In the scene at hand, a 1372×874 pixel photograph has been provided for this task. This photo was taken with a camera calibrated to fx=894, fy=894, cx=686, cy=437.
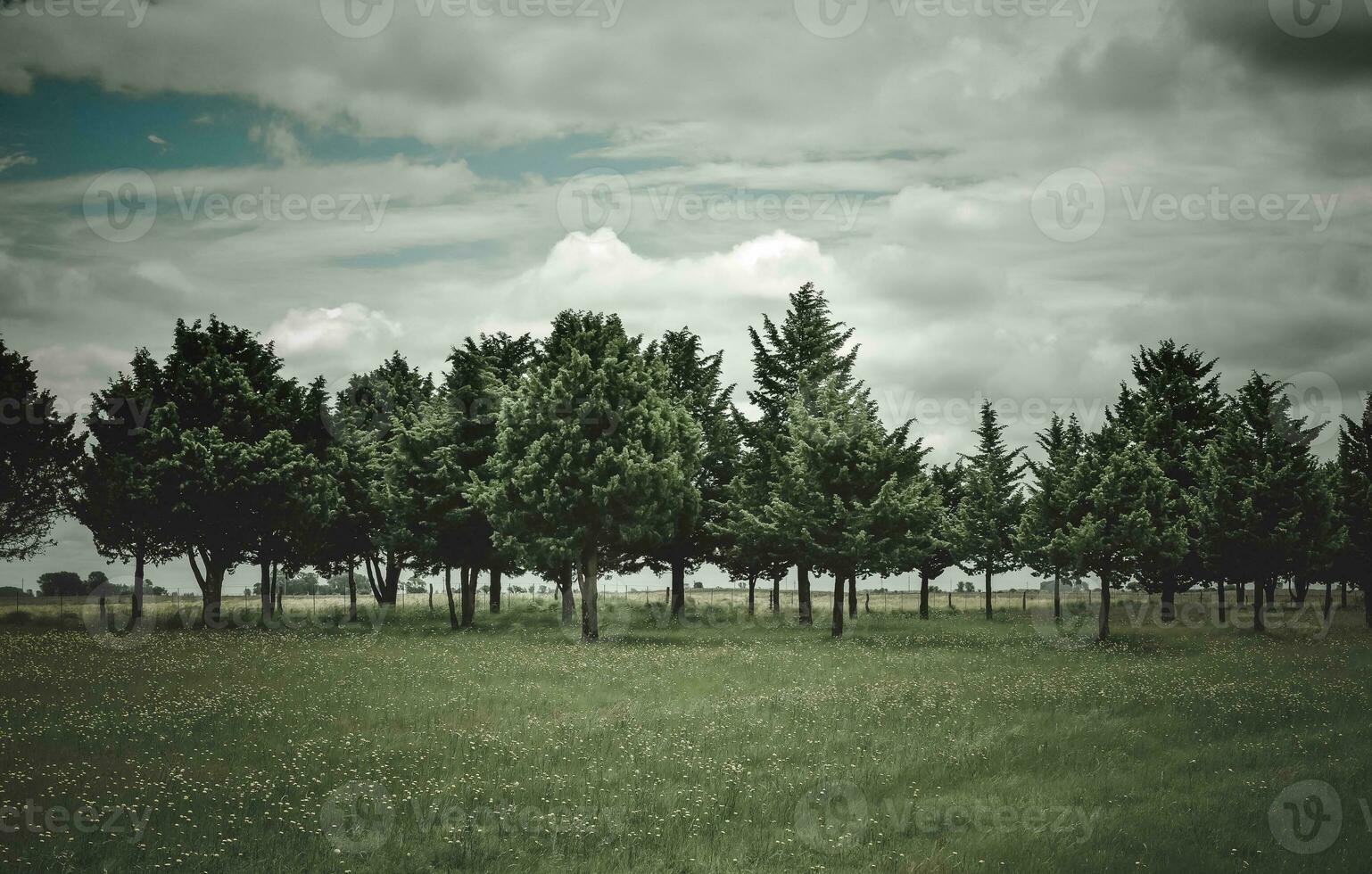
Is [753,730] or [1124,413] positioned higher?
[1124,413]

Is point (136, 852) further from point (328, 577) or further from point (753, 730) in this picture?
point (328, 577)

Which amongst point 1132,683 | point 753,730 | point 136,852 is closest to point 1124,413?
point 1132,683

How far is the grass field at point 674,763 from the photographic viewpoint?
1343 cm

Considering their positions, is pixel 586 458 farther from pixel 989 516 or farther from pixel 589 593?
pixel 989 516

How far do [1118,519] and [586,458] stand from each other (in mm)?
25607

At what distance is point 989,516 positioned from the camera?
66500 millimetres

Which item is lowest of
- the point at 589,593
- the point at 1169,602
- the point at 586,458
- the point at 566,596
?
the point at 1169,602

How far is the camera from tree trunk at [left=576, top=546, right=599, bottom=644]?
44031mm

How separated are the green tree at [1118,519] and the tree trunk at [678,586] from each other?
76.4ft

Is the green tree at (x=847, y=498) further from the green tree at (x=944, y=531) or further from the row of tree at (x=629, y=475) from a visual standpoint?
the green tree at (x=944, y=531)

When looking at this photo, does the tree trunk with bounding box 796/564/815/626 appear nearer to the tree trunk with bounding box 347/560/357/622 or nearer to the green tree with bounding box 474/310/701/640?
the green tree with bounding box 474/310/701/640

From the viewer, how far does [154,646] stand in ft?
117

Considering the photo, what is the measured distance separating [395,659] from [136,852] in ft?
68.5

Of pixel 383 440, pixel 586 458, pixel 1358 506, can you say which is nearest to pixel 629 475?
pixel 586 458
